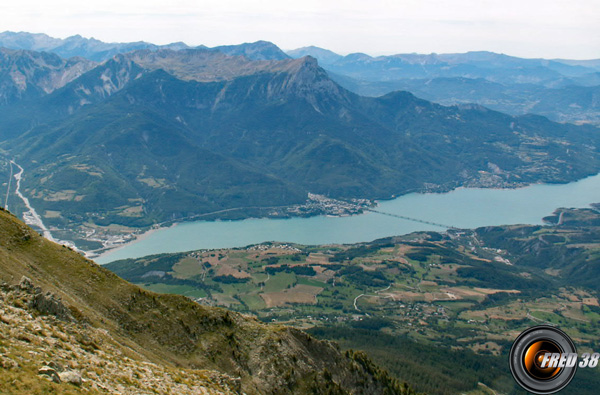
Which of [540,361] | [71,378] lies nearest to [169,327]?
[71,378]

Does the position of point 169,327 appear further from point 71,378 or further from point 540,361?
point 540,361

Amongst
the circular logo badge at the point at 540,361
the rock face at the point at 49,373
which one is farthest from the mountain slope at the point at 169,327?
the circular logo badge at the point at 540,361

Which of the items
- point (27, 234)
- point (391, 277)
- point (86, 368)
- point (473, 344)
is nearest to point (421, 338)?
point (473, 344)

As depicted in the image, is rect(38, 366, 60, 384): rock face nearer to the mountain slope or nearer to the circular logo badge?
the mountain slope

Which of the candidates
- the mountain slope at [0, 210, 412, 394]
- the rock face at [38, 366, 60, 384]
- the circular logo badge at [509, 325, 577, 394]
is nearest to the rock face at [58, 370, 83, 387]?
the rock face at [38, 366, 60, 384]

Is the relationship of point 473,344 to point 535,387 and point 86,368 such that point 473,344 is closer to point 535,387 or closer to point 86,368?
point 535,387

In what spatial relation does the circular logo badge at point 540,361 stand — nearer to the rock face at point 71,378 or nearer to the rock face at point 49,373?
the rock face at point 71,378
